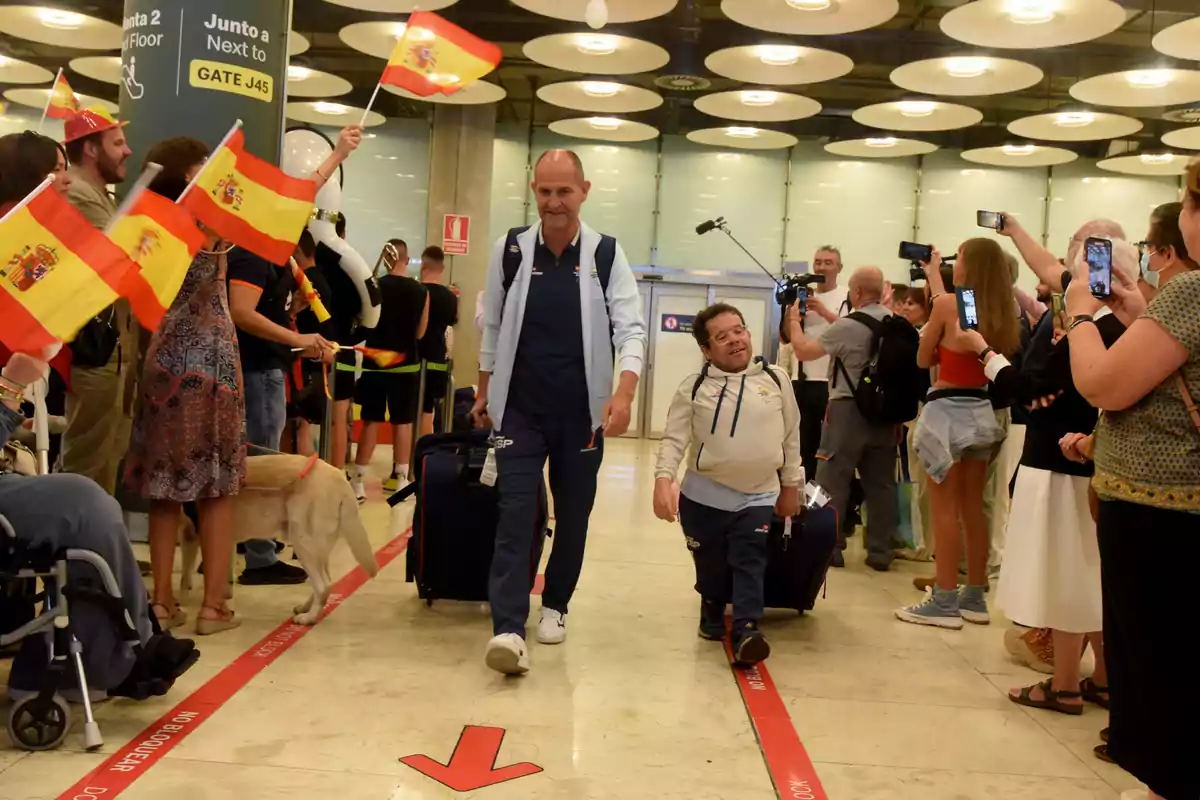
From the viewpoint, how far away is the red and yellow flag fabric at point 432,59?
434 cm

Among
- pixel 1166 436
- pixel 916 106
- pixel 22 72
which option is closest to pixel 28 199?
pixel 1166 436

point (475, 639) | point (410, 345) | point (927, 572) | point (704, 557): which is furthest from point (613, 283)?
point (410, 345)

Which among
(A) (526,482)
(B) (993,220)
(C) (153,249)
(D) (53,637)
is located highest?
(B) (993,220)

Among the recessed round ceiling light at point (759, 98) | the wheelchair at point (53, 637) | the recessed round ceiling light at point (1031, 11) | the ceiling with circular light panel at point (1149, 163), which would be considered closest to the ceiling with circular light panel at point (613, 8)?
the recessed round ceiling light at point (1031, 11)

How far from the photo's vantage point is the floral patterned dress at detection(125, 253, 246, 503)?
3.50m

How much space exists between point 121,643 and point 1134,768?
2.53 metres

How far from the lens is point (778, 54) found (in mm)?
8664

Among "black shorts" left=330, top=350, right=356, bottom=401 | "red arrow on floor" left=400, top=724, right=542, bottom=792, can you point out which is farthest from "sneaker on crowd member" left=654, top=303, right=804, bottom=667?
"black shorts" left=330, top=350, right=356, bottom=401

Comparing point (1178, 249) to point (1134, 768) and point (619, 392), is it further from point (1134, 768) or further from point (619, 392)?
point (619, 392)

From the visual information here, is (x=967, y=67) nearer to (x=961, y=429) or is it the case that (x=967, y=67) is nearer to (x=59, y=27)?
(x=961, y=429)

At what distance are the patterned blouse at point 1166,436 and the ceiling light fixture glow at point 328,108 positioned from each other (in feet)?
36.6

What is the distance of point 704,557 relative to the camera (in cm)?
399

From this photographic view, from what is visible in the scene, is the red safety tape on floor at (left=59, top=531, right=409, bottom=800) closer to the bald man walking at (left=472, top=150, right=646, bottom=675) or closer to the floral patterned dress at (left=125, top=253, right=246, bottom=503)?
the floral patterned dress at (left=125, top=253, right=246, bottom=503)

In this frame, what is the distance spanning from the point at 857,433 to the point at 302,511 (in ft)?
9.86
